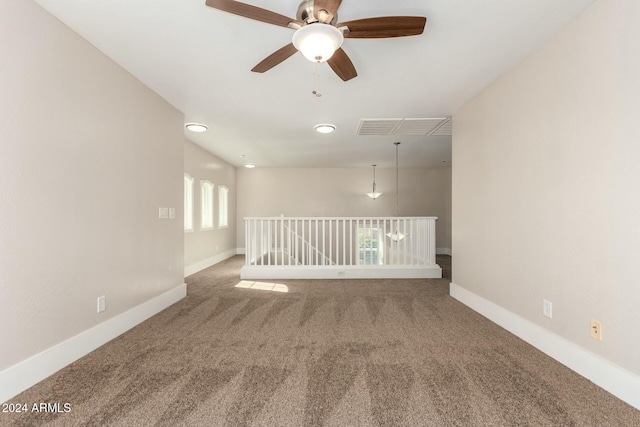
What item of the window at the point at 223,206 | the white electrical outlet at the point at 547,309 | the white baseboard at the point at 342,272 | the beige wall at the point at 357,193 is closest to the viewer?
the white electrical outlet at the point at 547,309

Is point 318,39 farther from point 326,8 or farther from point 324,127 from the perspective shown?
point 324,127

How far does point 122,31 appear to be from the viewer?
7.85 ft

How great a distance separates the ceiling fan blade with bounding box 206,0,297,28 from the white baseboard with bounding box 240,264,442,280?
432cm

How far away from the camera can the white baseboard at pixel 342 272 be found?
5520 mm

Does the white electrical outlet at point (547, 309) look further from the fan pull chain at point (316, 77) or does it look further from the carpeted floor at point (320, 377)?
the fan pull chain at point (316, 77)

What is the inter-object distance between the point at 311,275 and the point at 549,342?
3.70 meters

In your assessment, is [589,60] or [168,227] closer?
[589,60]

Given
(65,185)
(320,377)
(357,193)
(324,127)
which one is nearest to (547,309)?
(320,377)

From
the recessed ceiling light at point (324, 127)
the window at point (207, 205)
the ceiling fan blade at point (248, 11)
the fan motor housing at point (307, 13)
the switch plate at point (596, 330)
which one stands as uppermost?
the recessed ceiling light at point (324, 127)

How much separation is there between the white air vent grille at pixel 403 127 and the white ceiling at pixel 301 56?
184 millimetres

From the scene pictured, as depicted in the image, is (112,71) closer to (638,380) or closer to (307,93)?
(307,93)

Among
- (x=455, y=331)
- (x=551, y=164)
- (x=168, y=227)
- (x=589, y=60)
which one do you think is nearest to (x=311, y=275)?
(x=168, y=227)

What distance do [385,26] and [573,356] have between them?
2.69 meters

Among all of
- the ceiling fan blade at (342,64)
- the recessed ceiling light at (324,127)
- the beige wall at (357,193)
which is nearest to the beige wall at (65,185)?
the ceiling fan blade at (342,64)
